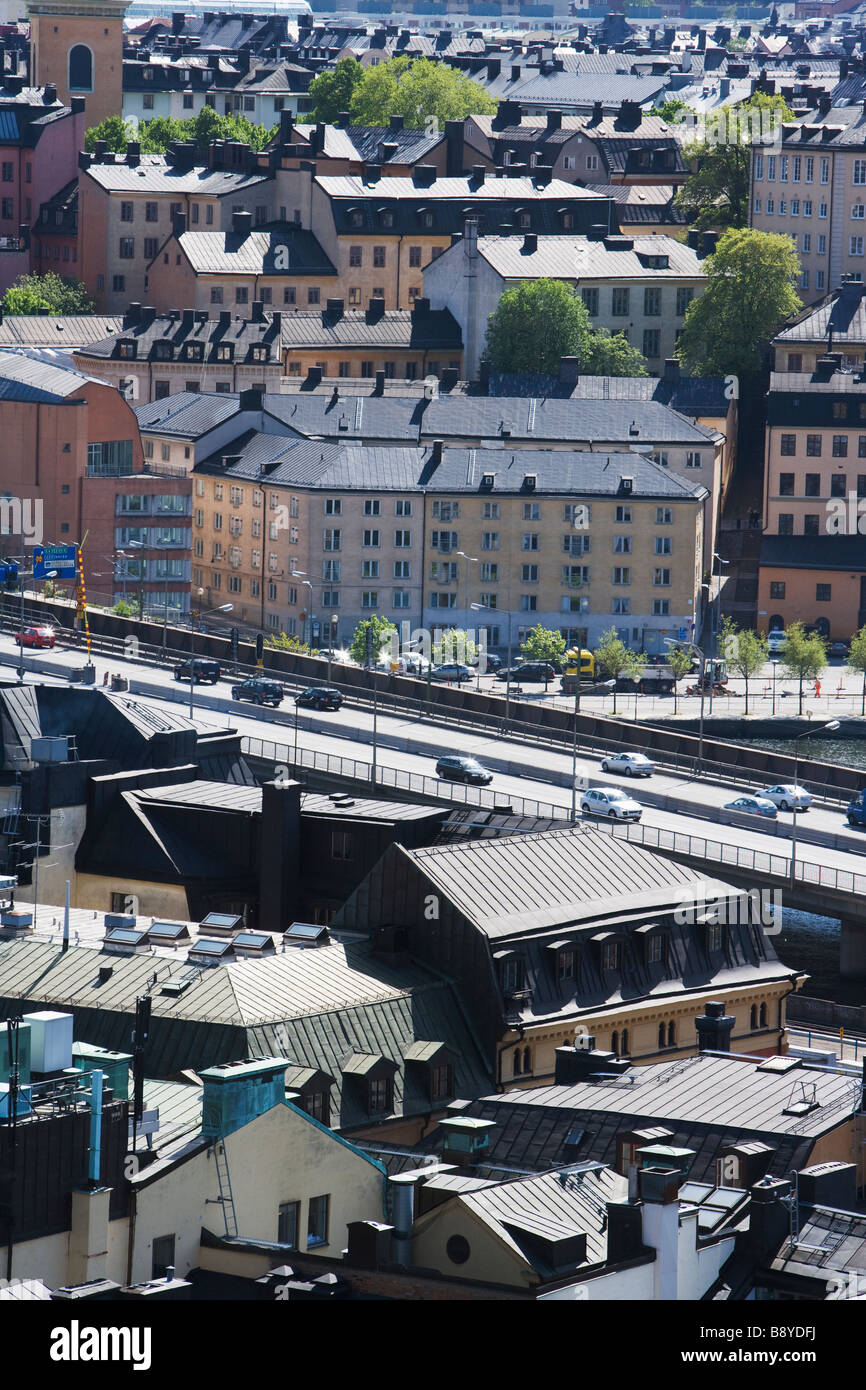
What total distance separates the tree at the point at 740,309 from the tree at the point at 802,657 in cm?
2540

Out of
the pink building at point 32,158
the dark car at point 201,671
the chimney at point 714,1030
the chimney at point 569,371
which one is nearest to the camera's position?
the chimney at point 714,1030

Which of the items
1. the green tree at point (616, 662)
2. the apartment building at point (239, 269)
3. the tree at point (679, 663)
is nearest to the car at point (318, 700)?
the green tree at point (616, 662)

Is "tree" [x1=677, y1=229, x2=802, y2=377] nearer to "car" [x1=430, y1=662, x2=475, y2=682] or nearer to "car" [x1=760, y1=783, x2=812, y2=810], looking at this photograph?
"car" [x1=430, y1=662, x2=475, y2=682]

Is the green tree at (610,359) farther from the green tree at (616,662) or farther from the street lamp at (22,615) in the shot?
the street lamp at (22,615)

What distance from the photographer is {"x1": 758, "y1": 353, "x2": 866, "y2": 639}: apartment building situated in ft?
467

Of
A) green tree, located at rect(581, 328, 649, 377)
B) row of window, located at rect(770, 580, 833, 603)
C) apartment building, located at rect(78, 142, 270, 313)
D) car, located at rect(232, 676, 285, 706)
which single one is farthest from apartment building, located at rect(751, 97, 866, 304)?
car, located at rect(232, 676, 285, 706)

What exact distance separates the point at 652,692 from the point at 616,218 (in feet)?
169

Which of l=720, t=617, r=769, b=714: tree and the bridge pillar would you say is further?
l=720, t=617, r=769, b=714: tree

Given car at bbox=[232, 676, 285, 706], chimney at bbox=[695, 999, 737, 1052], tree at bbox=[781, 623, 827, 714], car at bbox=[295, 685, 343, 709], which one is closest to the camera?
chimney at bbox=[695, 999, 737, 1052]

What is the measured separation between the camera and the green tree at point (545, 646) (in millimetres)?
130750

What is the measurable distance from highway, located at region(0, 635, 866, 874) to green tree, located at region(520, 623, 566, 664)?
2064 centimetres

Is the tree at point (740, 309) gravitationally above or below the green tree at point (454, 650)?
above

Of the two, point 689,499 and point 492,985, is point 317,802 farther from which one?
point 689,499

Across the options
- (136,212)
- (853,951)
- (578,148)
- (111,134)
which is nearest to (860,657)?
(853,951)
